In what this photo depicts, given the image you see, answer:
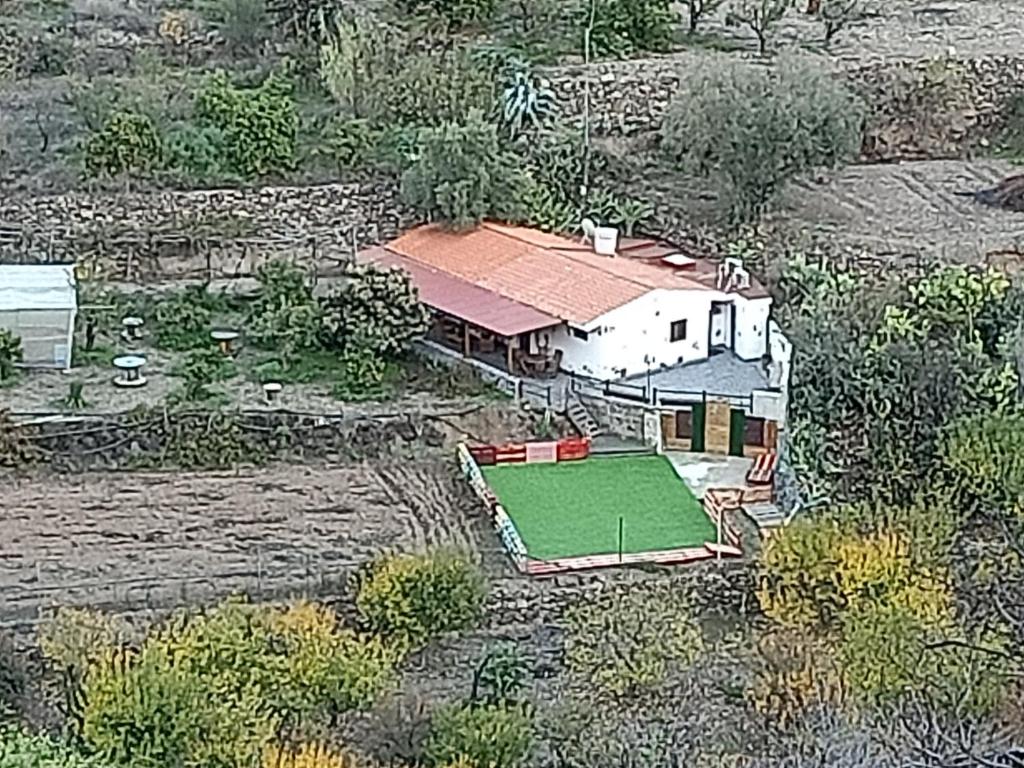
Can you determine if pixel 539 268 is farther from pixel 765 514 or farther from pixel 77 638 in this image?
pixel 77 638

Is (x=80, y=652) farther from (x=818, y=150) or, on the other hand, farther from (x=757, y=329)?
(x=818, y=150)

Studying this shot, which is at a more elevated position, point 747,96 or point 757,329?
point 747,96

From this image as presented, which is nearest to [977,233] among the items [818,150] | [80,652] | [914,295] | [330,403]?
[818,150]

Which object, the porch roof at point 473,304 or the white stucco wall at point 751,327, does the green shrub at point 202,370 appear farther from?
the white stucco wall at point 751,327

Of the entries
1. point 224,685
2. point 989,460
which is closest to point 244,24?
point 989,460

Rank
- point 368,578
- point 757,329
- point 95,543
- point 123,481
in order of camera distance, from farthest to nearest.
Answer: point 757,329 < point 123,481 < point 95,543 < point 368,578

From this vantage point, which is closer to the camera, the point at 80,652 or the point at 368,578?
the point at 80,652
